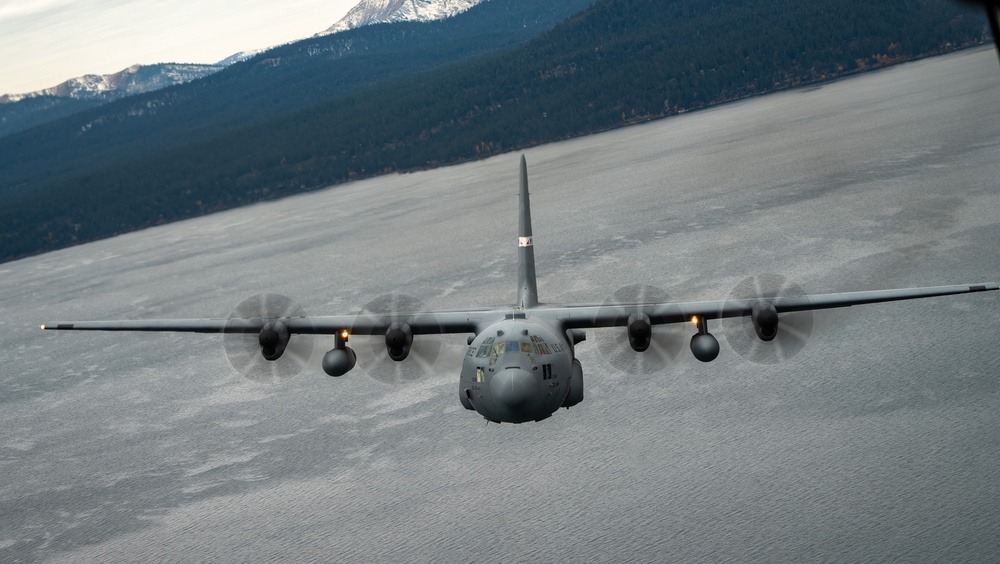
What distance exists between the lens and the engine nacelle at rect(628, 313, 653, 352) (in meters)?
40.9

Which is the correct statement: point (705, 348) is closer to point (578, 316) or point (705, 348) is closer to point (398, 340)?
point (578, 316)

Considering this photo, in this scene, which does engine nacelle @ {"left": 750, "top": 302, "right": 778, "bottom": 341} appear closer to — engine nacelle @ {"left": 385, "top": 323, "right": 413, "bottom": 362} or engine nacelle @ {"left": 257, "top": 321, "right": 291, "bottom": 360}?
engine nacelle @ {"left": 385, "top": 323, "right": 413, "bottom": 362}

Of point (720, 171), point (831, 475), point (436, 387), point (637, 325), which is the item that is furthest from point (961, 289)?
point (720, 171)

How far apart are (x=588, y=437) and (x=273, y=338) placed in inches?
1261

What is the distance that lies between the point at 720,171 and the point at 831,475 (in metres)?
135

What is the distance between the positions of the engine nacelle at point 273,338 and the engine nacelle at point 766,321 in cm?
2324

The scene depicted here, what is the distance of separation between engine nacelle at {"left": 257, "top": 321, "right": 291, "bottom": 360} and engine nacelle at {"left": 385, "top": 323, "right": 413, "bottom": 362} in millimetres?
5505

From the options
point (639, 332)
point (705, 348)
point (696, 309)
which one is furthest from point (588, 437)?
point (639, 332)

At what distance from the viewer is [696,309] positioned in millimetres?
42062

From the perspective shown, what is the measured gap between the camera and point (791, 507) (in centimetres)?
5538

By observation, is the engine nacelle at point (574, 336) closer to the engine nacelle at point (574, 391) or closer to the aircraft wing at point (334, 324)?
the engine nacelle at point (574, 391)

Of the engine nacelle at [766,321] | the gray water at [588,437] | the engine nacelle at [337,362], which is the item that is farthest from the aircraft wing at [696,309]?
the gray water at [588,437]

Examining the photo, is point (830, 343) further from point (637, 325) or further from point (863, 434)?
point (637, 325)

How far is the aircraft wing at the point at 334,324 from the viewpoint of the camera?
1715 inches
